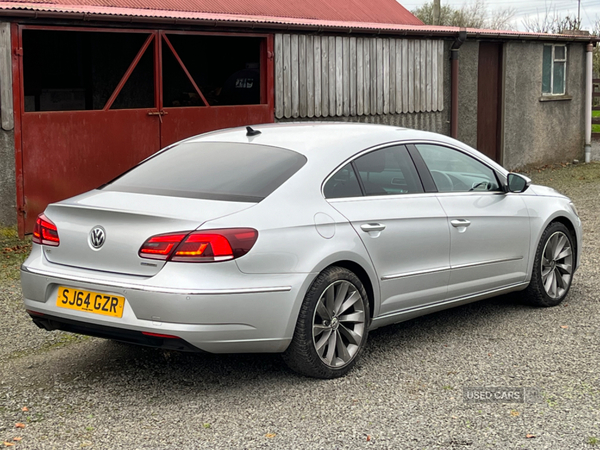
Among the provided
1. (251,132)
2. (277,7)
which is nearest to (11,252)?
(251,132)

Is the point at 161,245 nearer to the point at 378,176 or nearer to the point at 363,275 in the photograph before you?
the point at 363,275

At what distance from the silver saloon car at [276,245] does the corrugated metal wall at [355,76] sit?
7653mm

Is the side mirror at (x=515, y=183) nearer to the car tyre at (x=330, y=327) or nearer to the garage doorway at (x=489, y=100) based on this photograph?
the car tyre at (x=330, y=327)

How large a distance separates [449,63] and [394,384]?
12.8m

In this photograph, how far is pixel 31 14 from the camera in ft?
33.7

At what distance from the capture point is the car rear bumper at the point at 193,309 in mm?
4578

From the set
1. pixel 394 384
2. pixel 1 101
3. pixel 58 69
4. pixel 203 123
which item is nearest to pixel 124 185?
pixel 394 384

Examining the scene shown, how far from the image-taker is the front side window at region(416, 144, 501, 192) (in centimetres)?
616

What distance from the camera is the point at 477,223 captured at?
6266 mm

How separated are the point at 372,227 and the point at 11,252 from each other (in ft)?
19.1

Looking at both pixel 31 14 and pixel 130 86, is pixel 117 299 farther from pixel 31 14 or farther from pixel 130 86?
pixel 130 86

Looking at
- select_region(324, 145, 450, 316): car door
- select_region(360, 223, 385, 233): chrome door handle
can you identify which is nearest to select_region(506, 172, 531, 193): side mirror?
select_region(324, 145, 450, 316): car door

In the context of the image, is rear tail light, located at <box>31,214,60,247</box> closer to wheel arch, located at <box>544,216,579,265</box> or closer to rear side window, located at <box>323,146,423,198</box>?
A: rear side window, located at <box>323,146,423,198</box>

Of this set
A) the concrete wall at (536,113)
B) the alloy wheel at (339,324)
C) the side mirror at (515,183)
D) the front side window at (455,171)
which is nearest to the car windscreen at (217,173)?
the alloy wheel at (339,324)
